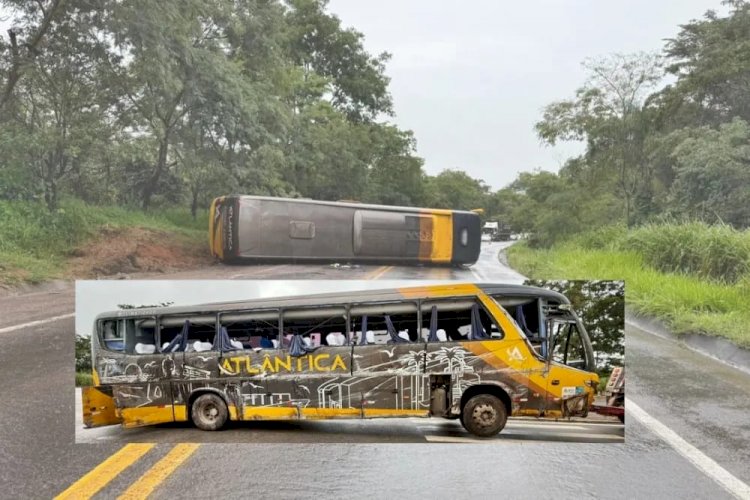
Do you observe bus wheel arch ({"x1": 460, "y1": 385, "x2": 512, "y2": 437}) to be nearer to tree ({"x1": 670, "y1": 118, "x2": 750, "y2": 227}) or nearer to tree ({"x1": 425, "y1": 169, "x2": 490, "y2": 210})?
tree ({"x1": 425, "y1": 169, "x2": 490, "y2": 210})

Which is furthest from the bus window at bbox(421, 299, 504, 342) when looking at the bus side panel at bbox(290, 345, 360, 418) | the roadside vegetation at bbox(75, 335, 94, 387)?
the roadside vegetation at bbox(75, 335, 94, 387)

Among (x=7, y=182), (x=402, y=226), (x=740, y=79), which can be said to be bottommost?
(x=402, y=226)

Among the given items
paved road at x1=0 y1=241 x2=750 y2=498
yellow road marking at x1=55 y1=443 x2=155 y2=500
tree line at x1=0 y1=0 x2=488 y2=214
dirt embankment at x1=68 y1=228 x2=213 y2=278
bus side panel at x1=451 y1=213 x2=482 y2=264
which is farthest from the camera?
tree line at x1=0 y1=0 x2=488 y2=214

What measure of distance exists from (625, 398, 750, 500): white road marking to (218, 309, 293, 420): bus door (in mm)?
1506

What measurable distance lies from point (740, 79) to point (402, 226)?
288 centimetres

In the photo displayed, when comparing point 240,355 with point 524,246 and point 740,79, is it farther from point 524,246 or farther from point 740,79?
point 740,79

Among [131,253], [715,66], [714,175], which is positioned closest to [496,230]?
[714,175]

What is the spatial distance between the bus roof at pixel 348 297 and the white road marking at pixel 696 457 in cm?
110

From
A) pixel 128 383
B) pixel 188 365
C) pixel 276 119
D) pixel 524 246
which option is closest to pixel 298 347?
pixel 188 365

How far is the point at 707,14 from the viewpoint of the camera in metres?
3.78

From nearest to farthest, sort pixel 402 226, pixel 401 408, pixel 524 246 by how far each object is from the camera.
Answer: pixel 401 408
pixel 402 226
pixel 524 246

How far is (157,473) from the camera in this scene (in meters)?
2.44

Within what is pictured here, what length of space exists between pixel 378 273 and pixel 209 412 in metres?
0.73

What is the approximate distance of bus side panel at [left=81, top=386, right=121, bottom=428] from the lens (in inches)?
74.9
